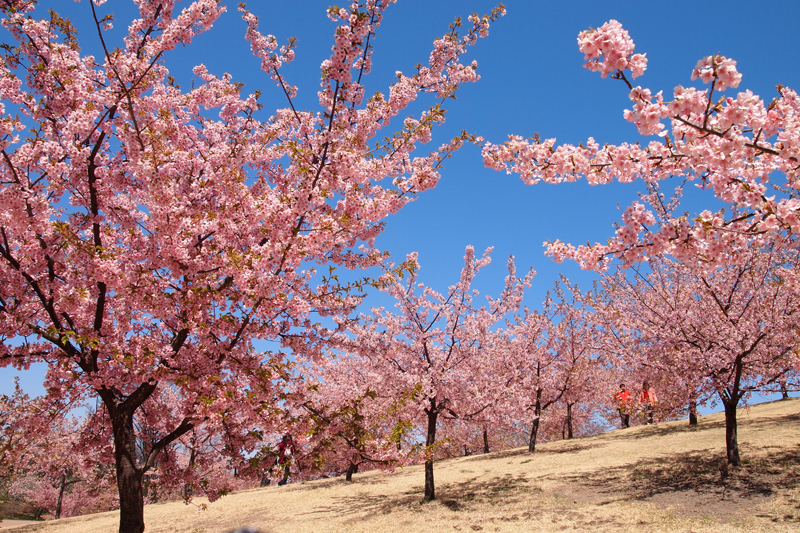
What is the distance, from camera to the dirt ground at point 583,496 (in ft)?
25.6

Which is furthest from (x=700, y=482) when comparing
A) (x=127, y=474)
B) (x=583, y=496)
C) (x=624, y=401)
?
(x=127, y=474)

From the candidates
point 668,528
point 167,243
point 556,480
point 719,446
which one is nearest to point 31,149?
point 167,243

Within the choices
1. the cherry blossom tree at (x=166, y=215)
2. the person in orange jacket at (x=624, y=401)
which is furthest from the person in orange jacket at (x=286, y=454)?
the person in orange jacket at (x=624, y=401)

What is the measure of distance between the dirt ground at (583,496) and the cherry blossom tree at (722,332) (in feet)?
4.98

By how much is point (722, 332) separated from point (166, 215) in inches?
478

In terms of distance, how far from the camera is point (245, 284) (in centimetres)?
550

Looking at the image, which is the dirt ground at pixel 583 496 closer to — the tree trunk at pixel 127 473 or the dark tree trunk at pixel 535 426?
the dark tree trunk at pixel 535 426

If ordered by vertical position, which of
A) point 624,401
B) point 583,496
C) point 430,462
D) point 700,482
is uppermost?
point 624,401

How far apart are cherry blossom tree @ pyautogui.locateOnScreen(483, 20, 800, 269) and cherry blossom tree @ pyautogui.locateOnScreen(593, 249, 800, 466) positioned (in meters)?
5.82

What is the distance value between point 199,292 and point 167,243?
0.83 m

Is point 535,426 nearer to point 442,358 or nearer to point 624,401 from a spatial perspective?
point 624,401

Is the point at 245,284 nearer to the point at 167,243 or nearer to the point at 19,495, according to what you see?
the point at 167,243

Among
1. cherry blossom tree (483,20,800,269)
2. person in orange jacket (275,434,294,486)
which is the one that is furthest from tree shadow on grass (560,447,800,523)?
person in orange jacket (275,434,294,486)

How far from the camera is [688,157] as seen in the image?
16.1 ft
